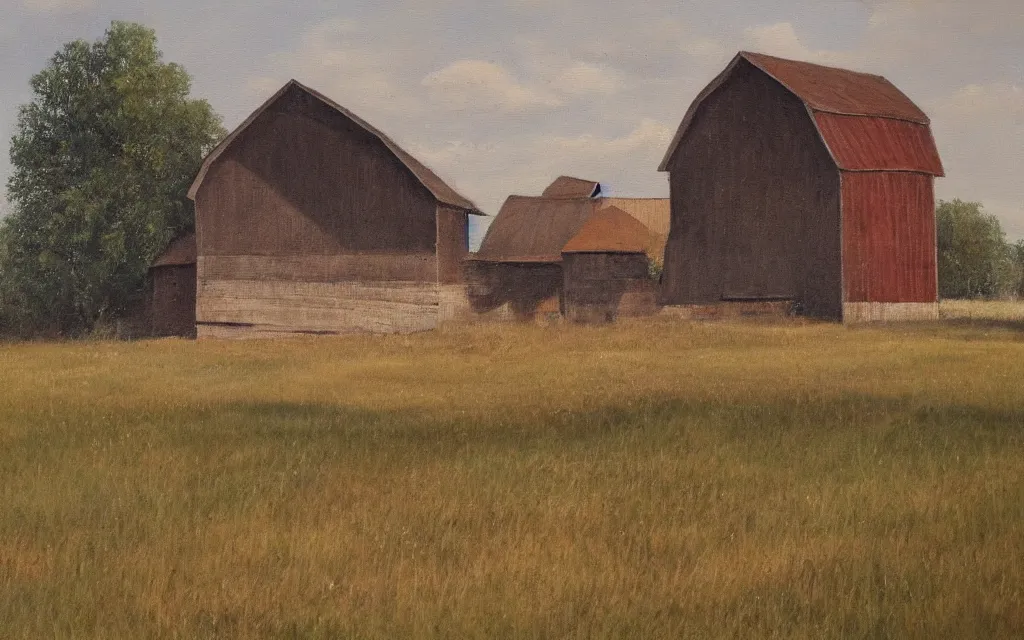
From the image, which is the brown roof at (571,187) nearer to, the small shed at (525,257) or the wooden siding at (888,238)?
the small shed at (525,257)

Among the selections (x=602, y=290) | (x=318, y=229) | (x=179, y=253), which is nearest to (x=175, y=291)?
(x=179, y=253)

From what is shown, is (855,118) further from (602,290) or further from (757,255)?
(602,290)

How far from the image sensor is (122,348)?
32.8 metres

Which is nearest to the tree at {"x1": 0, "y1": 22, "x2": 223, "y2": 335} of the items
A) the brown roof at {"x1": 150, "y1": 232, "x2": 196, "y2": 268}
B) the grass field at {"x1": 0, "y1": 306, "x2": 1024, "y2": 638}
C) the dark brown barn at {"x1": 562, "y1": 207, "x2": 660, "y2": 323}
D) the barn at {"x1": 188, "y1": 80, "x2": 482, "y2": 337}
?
the brown roof at {"x1": 150, "y1": 232, "x2": 196, "y2": 268}

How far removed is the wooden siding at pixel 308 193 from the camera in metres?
39.1

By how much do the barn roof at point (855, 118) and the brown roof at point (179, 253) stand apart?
19.6m

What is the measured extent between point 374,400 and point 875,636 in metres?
11.8

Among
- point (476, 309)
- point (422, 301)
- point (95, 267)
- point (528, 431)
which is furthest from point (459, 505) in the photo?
point (95, 267)

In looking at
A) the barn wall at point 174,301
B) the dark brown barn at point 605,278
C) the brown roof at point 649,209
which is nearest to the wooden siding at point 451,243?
the dark brown barn at point 605,278

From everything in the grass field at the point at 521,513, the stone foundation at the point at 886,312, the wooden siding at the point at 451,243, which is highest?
the wooden siding at the point at 451,243

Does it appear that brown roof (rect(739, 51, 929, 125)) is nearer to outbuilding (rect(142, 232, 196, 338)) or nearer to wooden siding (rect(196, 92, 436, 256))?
wooden siding (rect(196, 92, 436, 256))

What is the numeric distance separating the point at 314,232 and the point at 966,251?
68.7 metres

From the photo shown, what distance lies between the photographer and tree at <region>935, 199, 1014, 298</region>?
301 feet

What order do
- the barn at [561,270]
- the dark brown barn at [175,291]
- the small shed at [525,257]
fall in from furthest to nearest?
the dark brown barn at [175,291] → the barn at [561,270] → the small shed at [525,257]
